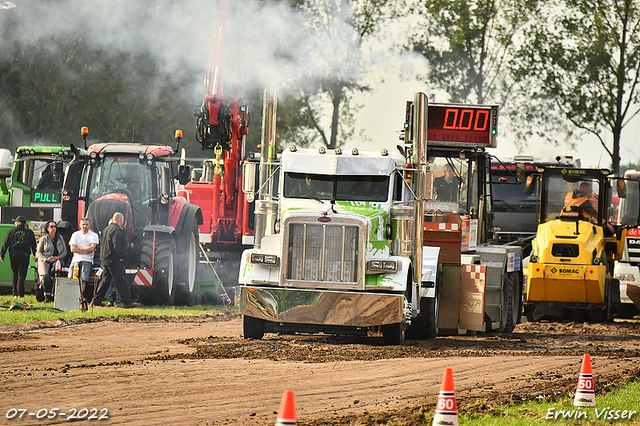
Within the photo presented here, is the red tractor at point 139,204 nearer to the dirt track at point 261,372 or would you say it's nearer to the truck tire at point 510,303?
the dirt track at point 261,372

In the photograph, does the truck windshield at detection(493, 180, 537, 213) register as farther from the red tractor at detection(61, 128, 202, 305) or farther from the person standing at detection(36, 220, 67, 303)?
the person standing at detection(36, 220, 67, 303)

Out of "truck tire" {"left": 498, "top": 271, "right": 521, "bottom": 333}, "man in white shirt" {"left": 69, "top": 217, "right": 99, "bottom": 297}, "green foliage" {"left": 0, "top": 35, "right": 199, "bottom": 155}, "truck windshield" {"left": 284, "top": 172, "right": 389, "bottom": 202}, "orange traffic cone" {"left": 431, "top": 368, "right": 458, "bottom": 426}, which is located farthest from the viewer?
"green foliage" {"left": 0, "top": 35, "right": 199, "bottom": 155}

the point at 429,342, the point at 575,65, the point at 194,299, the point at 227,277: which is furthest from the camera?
the point at 575,65

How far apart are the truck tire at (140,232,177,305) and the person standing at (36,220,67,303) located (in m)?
1.78

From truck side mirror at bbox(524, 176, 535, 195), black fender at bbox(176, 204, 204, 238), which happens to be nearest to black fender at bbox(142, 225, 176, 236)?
black fender at bbox(176, 204, 204, 238)

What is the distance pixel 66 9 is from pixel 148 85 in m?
11.3

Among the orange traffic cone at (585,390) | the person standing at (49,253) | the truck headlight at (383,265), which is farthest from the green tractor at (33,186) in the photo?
the orange traffic cone at (585,390)

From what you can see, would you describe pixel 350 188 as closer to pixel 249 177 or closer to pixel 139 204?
Answer: pixel 249 177

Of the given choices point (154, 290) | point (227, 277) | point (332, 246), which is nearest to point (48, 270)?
point (154, 290)

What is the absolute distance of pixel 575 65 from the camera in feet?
106

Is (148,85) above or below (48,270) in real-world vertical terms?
above

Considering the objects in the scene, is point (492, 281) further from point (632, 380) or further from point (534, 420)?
point (534, 420)

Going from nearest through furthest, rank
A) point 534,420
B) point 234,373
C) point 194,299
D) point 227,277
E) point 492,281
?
point 534,420, point 234,373, point 492,281, point 194,299, point 227,277

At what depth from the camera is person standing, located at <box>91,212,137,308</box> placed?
689 inches
